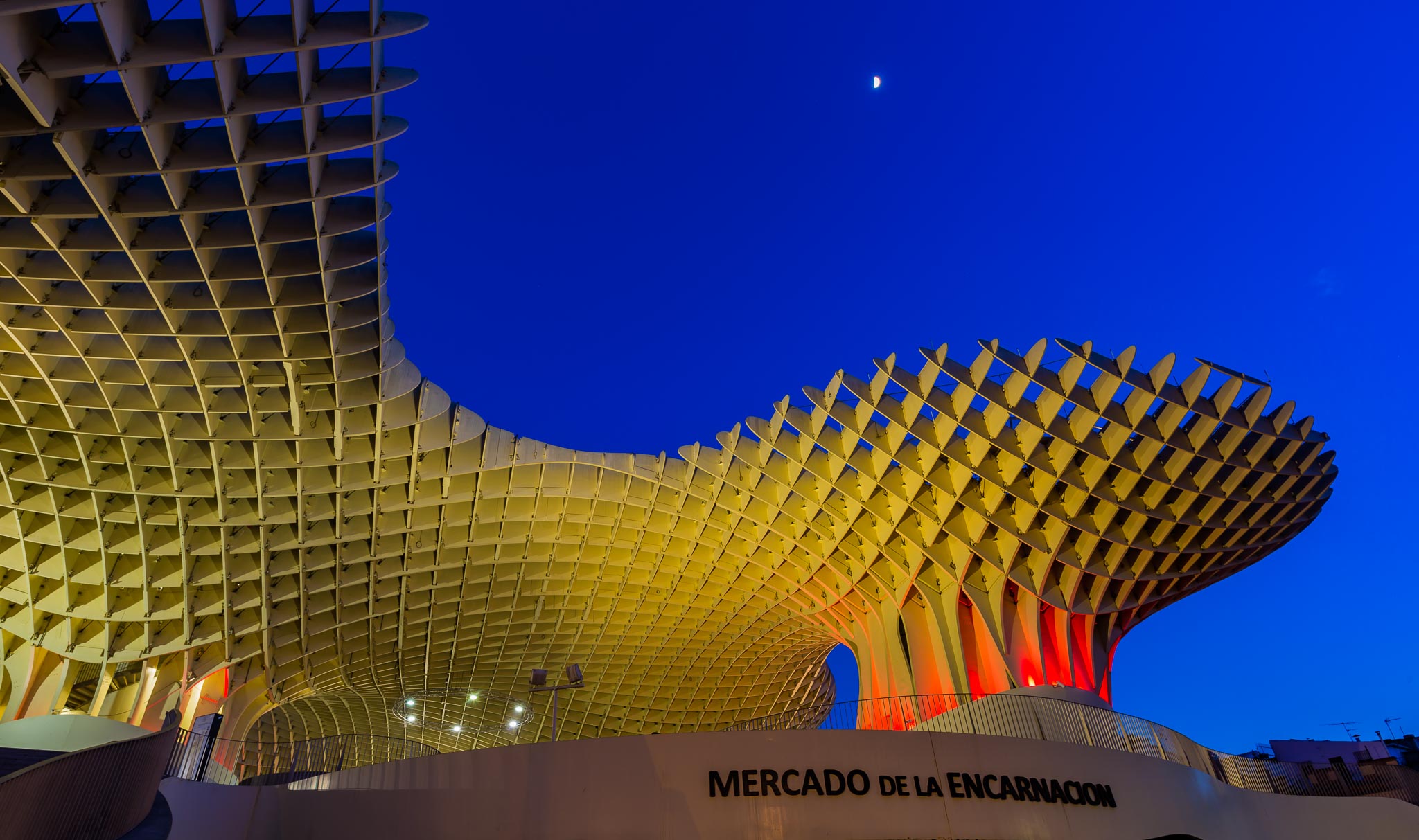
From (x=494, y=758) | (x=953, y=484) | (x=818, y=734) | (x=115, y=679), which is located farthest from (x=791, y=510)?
(x=115, y=679)

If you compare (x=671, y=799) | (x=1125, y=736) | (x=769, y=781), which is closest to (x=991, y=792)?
(x=769, y=781)

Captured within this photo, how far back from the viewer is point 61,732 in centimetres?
2425

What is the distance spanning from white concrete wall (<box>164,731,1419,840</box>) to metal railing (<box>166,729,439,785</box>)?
141 centimetres

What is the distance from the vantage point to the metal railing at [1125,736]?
21.2m

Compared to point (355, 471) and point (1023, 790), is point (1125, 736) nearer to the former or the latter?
point (1023, 790)

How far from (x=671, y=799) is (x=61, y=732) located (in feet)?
67.1

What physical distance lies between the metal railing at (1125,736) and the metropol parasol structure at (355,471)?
7.88m

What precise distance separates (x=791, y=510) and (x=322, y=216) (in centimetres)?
2260

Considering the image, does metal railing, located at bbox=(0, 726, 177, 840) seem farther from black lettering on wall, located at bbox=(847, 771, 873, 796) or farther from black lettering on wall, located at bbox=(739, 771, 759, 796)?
black lettering on wall, located at bbox=(847, 771, 873, 796)

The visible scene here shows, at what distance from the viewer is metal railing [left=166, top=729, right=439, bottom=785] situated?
60.5 feet

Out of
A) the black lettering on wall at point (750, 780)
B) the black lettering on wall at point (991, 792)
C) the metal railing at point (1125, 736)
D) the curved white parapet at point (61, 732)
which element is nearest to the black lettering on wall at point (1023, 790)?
the black lettering on wall at point (991, 792)

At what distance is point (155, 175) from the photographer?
17.2 m

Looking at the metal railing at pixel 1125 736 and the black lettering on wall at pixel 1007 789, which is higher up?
the metal railing at pixel 1125 736

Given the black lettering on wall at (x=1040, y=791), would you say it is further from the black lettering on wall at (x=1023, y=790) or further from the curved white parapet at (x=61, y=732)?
the curved white parapet at (x=61, y=732)
